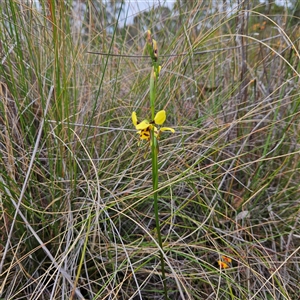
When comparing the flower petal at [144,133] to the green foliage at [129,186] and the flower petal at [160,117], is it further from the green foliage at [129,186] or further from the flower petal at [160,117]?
the green foliage at [129,186]

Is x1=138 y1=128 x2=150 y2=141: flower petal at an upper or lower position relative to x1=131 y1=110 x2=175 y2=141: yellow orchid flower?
lower

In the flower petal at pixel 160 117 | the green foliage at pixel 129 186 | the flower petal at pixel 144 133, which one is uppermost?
the flower petal at pixel 160 117

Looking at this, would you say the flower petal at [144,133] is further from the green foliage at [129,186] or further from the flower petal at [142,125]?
the green foliage at [129,186]

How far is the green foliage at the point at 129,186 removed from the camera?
3.18ft

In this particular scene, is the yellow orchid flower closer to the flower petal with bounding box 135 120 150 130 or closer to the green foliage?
the flower petal with bounding box 135 120 150 130

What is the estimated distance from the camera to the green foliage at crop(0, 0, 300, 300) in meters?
0.97

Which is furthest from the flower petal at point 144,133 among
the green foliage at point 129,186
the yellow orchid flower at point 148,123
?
the green foliage at point 129,186

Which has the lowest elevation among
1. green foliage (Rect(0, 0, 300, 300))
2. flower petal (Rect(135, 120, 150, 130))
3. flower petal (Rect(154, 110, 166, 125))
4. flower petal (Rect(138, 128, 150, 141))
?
green foliage (Rect(0, 0, 300, 300))

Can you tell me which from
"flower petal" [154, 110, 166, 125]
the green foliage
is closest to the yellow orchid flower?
"flower petal" [154, 110, 166, 125]

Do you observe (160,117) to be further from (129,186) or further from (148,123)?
(129,186)

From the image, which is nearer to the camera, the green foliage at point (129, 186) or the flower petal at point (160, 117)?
the flower petal at point (160, 117)

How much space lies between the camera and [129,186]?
3.76 ft

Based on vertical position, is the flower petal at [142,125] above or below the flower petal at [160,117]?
below

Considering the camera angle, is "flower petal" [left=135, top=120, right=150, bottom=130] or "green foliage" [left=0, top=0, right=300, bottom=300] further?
"green foliage" [left=0, top=0, right=300, bottom=300]
